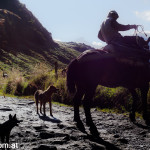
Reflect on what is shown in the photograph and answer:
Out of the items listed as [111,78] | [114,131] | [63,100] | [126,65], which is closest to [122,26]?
[126,65]

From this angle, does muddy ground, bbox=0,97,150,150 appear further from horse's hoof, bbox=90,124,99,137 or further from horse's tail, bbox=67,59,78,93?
horse's tail, bbox=67,59,78,93

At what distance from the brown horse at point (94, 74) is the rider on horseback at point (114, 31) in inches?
19.5

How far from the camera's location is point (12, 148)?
3.29m

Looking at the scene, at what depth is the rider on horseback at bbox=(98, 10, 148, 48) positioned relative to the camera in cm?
534

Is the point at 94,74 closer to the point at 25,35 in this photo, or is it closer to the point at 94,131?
the point at 94,131

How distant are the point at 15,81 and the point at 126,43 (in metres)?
8.94

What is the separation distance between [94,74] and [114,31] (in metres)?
1.27

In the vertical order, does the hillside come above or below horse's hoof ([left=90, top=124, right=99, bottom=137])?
above

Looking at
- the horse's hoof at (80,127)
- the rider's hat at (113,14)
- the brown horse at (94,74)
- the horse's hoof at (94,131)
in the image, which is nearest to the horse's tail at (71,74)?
the brown horse at (94,74)

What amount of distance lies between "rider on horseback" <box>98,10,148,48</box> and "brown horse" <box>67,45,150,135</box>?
49cm

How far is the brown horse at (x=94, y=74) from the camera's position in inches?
191

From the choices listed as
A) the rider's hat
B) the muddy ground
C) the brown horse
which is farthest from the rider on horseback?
the muddy ground

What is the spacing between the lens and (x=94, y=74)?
4.82m

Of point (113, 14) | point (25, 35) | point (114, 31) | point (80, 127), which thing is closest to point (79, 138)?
point (80, 127)
